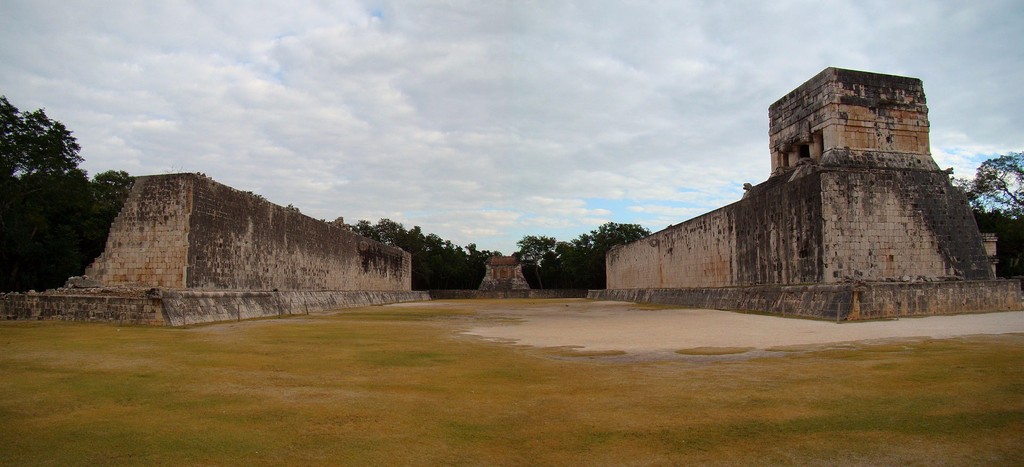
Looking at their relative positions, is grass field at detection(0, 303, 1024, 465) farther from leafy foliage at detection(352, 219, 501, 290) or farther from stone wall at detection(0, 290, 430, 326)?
leafy foliage at detection(352, 219, 501, 290)

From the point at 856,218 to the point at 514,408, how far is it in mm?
11918

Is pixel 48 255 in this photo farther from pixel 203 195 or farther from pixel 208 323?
pixel 208 323

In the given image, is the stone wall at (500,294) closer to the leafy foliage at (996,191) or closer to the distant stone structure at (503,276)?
the distant stone structure at (503,276)

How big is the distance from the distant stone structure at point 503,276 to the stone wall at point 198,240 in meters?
29.5

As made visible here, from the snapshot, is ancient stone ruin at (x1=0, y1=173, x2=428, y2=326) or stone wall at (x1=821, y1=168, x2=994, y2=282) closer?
ancient stone ruin at (x1=0, y1=173, x2=428, y2=326)

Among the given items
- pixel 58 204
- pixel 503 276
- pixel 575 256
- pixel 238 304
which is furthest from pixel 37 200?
pixel 575 256

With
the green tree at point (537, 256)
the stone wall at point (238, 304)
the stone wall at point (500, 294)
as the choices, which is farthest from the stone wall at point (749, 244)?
the green tree at point (537, 256)

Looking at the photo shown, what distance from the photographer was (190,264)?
1291cm

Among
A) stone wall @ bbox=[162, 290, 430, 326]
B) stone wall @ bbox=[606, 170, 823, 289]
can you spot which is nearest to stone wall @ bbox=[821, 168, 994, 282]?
stone wall @ bbox=[606, 170, 823, 289]

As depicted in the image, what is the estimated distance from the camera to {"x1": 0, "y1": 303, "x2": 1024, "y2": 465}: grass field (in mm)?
2912

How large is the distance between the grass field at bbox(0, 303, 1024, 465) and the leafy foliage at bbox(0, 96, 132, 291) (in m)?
20.3

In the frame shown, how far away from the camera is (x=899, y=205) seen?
13328mm

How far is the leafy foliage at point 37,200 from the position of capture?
848 inches

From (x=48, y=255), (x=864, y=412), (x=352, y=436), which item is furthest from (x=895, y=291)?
(x=48, y=255)
